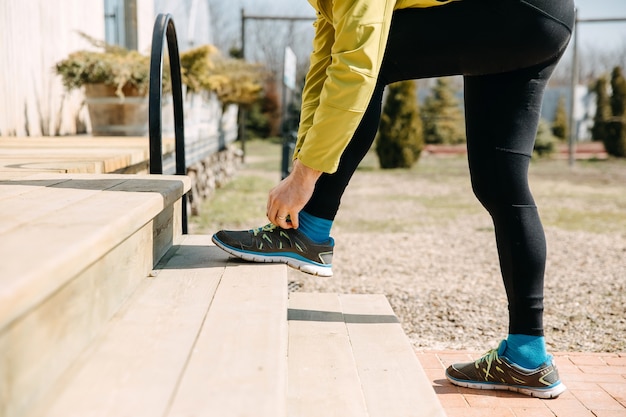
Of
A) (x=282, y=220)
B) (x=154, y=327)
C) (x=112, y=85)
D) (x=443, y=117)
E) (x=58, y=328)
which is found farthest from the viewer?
(x=443, y=117)

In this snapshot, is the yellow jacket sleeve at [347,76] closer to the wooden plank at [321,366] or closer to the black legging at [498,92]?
the black legging at [498,92]

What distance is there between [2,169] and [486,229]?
4.29m

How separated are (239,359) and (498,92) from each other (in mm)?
1006

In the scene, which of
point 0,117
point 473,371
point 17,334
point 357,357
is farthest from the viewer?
point 0,117

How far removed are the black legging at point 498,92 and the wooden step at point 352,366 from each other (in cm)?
31

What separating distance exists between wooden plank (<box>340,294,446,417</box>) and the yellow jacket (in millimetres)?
452

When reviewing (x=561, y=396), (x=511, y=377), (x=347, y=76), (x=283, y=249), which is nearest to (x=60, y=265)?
(x=347, y=76)

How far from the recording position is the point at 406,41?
1624mm

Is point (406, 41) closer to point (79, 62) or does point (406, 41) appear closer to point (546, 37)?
point (546, 37)

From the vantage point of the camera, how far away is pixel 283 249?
176 centimetres

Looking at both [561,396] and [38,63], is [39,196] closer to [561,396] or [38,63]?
[561,396]

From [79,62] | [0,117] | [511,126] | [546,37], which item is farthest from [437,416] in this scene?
[79,62]

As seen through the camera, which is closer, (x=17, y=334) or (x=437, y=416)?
(x=17, y=334)

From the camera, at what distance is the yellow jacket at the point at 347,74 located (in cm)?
144
